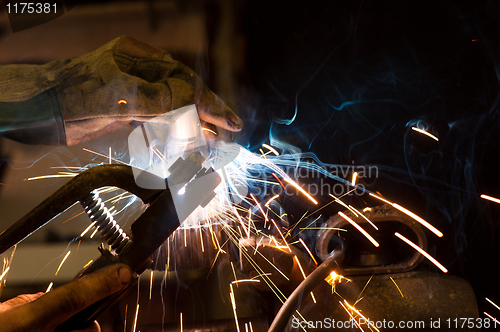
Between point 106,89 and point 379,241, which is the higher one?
point 106,89

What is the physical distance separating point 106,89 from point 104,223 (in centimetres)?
81

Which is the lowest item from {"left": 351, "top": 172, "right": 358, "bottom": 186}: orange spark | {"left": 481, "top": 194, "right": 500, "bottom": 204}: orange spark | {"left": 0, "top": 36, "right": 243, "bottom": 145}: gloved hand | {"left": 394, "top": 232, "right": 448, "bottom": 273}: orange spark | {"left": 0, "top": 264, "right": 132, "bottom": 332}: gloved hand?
{"left": 394, "top": 232, "right": 448, "bottom": 273}: orange spark

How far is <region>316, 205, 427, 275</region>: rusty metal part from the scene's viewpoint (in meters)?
1.30

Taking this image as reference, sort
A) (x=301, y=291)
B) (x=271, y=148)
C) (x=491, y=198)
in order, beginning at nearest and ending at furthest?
(x=301, y=291) < (x=491, y=198) < (x=271, y=148)

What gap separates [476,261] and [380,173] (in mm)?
655

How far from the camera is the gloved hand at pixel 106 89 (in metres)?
1.44

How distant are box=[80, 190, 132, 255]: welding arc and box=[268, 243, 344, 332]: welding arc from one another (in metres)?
0.74

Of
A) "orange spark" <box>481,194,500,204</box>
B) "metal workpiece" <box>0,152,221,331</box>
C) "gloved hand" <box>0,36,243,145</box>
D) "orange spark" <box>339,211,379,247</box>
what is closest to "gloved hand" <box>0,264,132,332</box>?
"metal workpiece" <box>0,152,221,331</box>

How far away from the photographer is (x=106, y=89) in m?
1.45

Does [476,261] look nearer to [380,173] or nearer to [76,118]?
[380,173]

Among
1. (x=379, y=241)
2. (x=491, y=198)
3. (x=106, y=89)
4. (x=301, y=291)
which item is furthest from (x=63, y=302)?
(x=491, y=198)

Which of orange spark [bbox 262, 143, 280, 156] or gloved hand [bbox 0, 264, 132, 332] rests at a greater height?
orange spark [bbox 262, 143, 280, 156]

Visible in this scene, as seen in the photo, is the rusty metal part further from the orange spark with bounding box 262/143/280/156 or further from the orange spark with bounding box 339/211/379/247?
the orange spark with bounding box 262/143/280/156

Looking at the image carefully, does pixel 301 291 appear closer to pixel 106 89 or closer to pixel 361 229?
pixel 361 229
